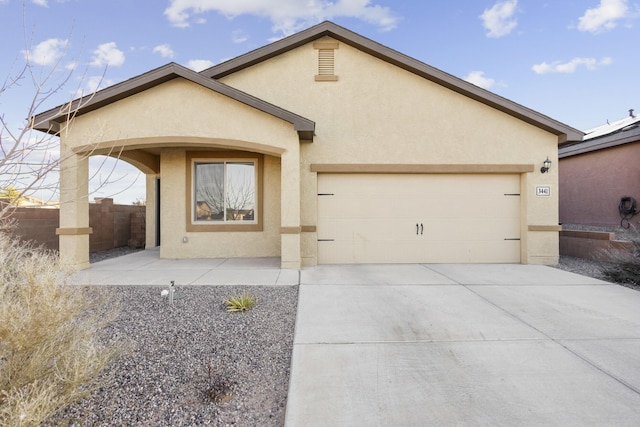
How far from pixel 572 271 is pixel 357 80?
711cm

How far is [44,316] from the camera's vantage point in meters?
2.43

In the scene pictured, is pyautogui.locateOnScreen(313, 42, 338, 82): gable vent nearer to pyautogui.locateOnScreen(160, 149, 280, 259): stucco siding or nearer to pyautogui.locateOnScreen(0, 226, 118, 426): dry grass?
pyautogui.locateOnScreen(160, 149, 280, 259): stucco siding

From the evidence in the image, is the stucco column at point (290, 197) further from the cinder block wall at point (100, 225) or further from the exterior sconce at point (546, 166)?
the exterior sconce at point (546, 166)

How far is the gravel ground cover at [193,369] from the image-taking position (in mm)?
2439

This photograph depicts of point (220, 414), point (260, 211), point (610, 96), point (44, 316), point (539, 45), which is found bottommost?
point (220, 414)

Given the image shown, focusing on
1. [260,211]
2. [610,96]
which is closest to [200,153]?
[260,211]

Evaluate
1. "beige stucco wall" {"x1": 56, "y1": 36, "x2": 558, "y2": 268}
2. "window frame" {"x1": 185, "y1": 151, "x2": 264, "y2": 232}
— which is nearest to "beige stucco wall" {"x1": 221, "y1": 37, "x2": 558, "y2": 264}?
"beige stucco wall" {"x1": 56, "y1": 36, "x2": 558, "y2": 268}

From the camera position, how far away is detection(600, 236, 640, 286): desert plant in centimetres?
635

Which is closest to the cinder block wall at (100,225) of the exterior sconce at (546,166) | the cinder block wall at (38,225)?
the cinder block wall at (38,225)

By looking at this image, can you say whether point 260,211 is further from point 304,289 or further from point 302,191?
point 304,289

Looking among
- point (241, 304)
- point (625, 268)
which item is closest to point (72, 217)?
point (241, 304)

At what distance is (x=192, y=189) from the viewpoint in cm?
911

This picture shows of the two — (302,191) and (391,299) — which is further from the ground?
(302,191)

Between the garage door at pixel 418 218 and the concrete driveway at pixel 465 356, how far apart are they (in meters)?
2.57
